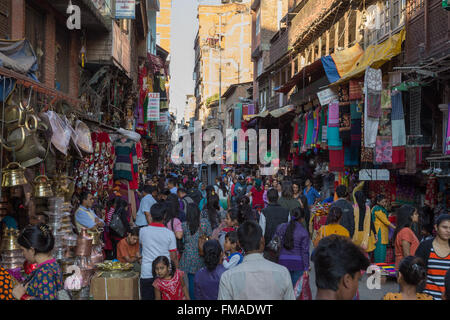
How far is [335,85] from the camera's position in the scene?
47.2 ft

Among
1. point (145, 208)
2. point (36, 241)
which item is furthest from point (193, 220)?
point (36, 241)

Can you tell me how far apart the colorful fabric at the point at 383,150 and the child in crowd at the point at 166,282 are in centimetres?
776

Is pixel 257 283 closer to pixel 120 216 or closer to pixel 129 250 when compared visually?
pixel 129 250

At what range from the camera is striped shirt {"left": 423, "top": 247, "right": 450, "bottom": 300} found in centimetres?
487

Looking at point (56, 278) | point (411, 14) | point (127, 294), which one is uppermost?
point (411, 14)

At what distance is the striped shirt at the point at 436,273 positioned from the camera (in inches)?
192

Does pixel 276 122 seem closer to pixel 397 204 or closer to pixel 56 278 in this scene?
pixel 397 204

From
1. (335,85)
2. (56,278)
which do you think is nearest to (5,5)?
(56,278)

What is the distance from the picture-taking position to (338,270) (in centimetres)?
324

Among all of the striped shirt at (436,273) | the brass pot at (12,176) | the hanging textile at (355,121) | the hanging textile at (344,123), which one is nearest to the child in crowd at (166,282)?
the brass pot at (12,176)

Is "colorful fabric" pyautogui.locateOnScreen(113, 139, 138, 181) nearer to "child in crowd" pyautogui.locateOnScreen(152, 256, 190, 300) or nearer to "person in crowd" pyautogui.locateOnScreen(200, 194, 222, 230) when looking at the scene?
"person in crowd" pyautogui.locateOnScreen(200, 194, 222, 230)

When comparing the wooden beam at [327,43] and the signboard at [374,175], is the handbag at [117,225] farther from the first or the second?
the wooden beam at [327,43]

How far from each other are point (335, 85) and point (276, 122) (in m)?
10.6

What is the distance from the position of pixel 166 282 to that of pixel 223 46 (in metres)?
59.2
